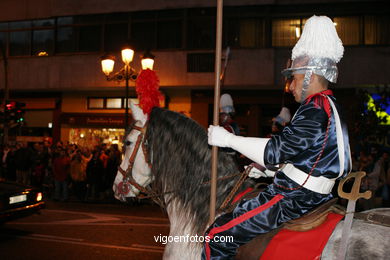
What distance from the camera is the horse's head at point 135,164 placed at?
3.83 meters

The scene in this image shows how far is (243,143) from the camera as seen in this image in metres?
2.60

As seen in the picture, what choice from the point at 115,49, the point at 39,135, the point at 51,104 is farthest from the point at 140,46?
the point at 39,135

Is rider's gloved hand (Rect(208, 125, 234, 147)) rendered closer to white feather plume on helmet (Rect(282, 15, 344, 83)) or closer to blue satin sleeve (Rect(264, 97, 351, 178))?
blue satin sleeve (Rect(264, 97, 351, 178))

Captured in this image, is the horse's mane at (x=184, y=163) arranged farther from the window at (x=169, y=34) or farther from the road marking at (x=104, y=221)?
the window at (x=169, y=34)

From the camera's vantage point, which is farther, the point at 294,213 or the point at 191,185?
the point at 191,185

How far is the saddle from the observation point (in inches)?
99.2

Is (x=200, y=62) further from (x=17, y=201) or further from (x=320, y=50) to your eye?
(x=320, y=50)

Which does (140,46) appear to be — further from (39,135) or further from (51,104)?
(39,135)

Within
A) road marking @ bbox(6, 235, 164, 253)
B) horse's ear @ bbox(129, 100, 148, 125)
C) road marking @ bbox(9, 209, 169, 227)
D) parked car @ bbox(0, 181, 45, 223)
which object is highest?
horse's ear @ bbox(129, 100, 148, 125)

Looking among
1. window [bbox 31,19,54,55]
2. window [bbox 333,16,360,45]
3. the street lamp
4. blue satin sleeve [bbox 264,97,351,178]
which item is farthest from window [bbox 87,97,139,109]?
blue satin sleeve [bbox 264,97,351,178]

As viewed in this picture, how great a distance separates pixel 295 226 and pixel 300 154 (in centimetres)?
49

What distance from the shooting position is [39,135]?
23.8 metres

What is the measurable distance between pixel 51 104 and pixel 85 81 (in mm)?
3506

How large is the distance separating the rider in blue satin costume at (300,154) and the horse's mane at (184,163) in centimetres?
57
